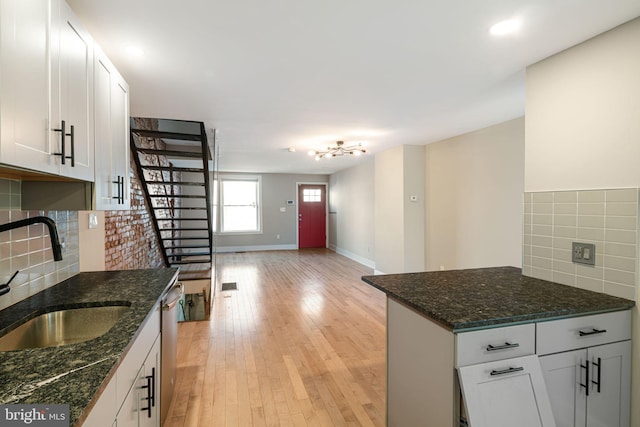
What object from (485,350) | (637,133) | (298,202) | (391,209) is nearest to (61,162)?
(485,350)

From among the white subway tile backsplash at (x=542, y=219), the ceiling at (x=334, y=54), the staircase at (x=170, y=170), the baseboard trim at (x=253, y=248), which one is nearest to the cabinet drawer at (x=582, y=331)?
the white subway tile backsplash at (x=542, y=219)

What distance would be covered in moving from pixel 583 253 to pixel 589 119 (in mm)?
790

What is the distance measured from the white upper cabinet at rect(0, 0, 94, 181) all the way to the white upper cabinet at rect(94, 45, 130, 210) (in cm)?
11

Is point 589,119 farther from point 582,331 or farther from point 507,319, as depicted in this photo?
point 507,319

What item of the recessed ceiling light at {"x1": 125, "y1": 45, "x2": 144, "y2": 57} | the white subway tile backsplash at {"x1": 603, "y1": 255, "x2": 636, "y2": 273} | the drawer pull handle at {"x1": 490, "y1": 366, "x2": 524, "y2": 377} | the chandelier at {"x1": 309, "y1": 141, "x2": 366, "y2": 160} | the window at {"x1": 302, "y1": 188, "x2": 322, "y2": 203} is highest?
the recessed ceiling light at {"x1": 125, "y1": 45, "x2": 144, "y2": 57}

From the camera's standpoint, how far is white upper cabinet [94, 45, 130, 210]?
162cm

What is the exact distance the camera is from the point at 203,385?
2395 mm

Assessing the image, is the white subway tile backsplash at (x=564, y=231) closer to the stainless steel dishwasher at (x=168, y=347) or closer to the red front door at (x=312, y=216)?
the stainless steel dishwasher at (x=168, y=347)

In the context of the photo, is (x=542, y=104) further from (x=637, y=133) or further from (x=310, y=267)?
(x=310, y=267)

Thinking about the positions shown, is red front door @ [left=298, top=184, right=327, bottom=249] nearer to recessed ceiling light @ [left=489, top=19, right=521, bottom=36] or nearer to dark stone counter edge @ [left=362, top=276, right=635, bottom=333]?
recessed ceiling light @ [left=489, top=19, right=521, bottom=36]

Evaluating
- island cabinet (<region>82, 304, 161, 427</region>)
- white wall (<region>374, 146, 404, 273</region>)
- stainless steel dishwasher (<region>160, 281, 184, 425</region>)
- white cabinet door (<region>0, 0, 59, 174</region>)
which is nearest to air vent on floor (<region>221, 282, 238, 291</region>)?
white wall (<region>374, 146, 404, 273</region>)

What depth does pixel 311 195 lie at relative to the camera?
951 cm

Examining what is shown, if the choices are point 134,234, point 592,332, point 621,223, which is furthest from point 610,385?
point 134,234

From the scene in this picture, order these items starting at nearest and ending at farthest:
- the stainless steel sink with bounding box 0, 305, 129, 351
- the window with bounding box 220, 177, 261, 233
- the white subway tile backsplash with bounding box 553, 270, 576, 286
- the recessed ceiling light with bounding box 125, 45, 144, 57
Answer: the stainless steel sink with bounding box 0, 305, 129, 351 → the white subway tile backsplash with bounding box 553, 270, 576, 286 → the recessed ceiling light with bounding box 125, 45, 144, 57 → the window with bounding box 220, 177, 261, 233
